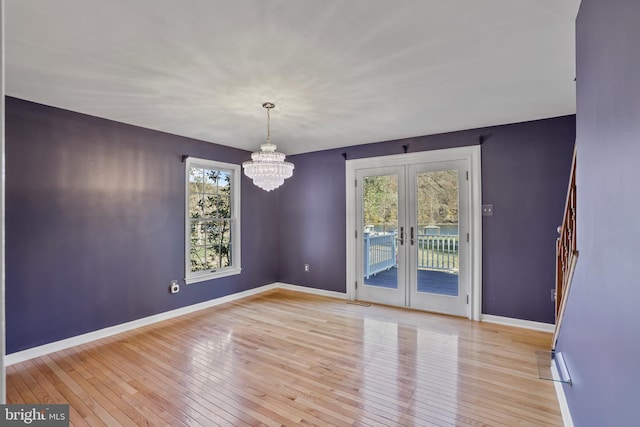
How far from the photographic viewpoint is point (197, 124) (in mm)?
3846

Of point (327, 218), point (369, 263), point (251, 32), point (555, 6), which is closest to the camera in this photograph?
point (555, 6)

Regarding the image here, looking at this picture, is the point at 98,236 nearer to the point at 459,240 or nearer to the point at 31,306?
the point at 31,306

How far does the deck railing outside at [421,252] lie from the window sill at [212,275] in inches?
80.8

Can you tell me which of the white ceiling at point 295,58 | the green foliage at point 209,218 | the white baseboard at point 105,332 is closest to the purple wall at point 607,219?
the white ceiling at point 295,58

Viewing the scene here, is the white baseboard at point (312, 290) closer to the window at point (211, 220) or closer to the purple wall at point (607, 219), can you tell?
the window at point (211, 220)

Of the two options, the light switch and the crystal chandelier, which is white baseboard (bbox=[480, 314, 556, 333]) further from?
the crystal chandelier

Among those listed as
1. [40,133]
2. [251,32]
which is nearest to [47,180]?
[40,133]

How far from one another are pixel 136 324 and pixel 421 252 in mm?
3735

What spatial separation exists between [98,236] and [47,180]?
0.73m

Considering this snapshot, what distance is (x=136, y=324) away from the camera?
383 cm

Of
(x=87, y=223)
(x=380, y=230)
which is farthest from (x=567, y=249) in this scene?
(x=87, y=223)

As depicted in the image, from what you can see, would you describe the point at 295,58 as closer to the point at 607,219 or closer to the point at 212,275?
the point at 607,219

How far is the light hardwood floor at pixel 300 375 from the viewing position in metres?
2.17

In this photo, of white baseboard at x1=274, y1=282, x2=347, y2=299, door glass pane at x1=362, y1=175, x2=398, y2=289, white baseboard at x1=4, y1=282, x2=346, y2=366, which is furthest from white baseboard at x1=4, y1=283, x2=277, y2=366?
door glass pane at x1=362, y1=175, x2=398, y2=289
